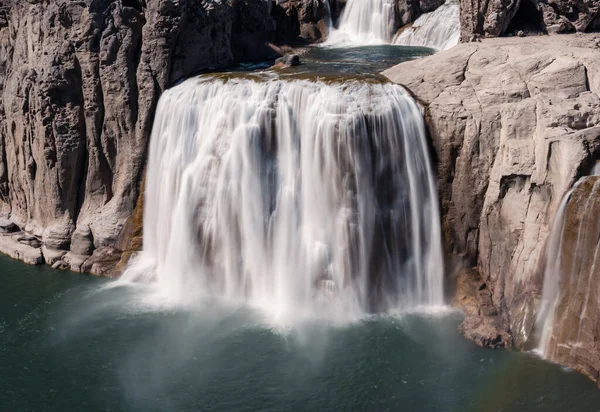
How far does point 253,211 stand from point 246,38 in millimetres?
9593

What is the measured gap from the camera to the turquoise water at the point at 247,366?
40.3 feet

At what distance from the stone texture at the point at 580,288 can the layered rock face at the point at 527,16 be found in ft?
29.0

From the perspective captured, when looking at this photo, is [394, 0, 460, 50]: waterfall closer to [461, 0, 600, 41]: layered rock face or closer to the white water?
[461, 0, 600, 41]: layered rock face

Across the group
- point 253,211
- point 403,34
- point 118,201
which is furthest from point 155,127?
point 403,34

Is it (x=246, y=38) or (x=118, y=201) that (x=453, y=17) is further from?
(x=118, y=201)

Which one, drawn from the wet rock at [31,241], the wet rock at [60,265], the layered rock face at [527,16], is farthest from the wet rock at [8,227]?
the layered rock face at [527,16]

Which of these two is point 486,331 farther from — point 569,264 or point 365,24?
point 365,24

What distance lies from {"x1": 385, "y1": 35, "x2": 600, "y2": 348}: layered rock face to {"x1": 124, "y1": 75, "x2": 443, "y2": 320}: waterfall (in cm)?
72

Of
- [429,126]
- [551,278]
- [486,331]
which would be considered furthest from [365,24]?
[486,331]

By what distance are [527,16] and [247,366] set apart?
49.9 ft

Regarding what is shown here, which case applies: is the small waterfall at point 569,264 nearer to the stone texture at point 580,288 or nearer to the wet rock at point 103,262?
the stone texture at point 580,288

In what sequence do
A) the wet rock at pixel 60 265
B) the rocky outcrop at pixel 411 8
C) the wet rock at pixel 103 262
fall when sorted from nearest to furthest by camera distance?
the wet rock at pixel 103 262 → the wet rock at pixel 60 265 → the rocky outcrop at pixel 411 8

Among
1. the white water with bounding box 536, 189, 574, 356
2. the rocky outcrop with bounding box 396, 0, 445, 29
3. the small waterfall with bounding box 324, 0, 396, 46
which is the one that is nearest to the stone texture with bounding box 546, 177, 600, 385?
the white water with bounding box 536, 189, 574, 356

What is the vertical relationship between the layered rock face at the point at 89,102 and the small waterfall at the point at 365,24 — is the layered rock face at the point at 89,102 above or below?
below
